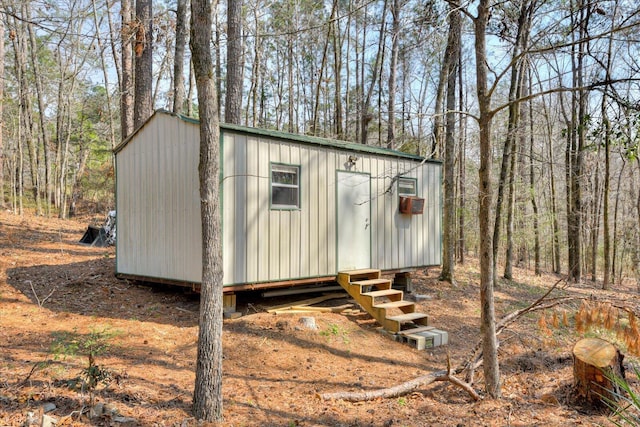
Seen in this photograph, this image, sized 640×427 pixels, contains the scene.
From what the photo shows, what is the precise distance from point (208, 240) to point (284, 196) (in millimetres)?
3333

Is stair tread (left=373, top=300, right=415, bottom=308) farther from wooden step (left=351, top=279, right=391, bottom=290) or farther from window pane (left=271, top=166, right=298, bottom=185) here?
window pane (left=271, top=166, right=298, bottom=185)

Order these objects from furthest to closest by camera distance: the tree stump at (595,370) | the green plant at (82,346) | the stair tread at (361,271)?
1. the stair tread at (361,271)
2. the tree stump at (595,370)
3. the green plant at (82,346)

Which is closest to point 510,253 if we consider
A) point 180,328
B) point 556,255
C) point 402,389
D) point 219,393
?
point 556,255

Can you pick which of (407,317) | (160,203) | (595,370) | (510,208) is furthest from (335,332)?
(510,208)

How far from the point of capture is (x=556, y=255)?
62.3 ft

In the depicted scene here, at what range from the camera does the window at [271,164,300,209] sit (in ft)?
23.1

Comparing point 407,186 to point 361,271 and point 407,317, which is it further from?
point 407,317

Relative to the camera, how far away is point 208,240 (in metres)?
3.93

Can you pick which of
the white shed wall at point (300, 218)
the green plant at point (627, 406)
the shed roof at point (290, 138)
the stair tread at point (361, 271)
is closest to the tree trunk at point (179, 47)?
the shed roof at point (290, 138)

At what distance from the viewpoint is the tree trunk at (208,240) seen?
12.5ft

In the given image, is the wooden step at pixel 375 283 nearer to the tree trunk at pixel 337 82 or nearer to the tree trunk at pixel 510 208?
the tree trunk at pixel 510 208

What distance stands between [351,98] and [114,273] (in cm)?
1644

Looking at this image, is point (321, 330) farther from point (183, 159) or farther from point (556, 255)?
point (556, 255)

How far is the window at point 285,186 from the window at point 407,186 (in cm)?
282
